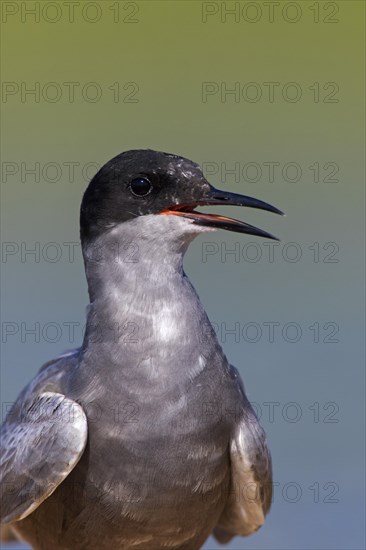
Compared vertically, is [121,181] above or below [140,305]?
above

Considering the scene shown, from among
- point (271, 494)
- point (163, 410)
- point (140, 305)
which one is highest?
point (140, 305)

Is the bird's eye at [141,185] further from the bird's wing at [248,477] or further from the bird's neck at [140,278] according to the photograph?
the bird's wing at [248,477]

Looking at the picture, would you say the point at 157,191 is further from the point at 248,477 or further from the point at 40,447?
the point at 248,477

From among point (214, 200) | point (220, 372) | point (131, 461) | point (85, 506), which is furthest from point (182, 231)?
point (85, 506)

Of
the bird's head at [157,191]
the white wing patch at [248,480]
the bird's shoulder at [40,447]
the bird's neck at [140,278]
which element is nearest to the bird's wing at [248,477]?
the white wing patch at [248,480]

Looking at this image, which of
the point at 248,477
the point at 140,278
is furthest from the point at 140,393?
the point at 248,477

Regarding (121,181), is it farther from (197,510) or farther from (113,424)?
(197,510)

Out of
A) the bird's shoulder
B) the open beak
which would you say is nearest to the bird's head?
the open beak
